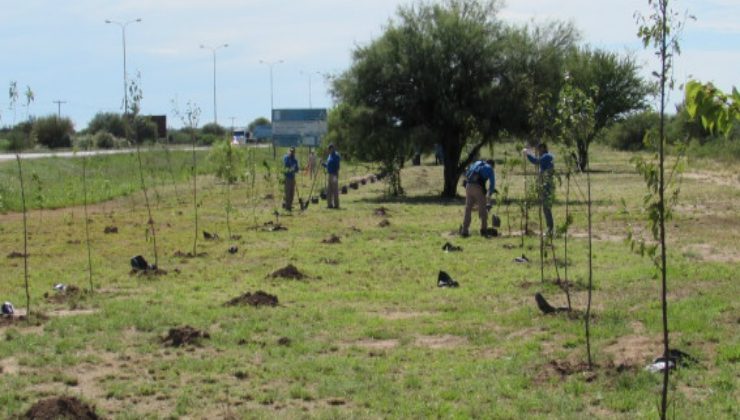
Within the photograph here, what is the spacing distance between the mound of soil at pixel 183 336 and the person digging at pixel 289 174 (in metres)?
19.1

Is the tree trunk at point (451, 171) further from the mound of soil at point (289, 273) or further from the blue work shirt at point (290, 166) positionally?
the mound of soil at point (289, 273)

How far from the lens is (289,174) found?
30.2 metres

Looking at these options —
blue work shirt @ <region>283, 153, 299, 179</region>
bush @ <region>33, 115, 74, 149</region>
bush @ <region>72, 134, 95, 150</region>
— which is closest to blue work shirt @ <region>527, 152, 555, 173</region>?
bush @ <region>72, 134, 95, 150</region>

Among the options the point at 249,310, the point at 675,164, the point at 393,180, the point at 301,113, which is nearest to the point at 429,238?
the point at 249,310

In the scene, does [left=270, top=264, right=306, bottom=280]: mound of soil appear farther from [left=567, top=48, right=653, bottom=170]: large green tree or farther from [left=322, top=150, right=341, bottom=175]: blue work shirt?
[left=567, top=48, right=653, bottom=170]: large green tree

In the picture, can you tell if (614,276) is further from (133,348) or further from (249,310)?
(133,348)

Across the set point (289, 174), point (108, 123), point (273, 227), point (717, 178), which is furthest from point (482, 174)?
point (108, 123)

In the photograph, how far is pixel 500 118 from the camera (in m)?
36.8

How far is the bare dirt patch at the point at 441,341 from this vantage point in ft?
34.3

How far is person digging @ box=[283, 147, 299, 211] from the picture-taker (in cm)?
2998

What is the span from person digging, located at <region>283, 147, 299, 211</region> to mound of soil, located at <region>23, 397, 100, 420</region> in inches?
870

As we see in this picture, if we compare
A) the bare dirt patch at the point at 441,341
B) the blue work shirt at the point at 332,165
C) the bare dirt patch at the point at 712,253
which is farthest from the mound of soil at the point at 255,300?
the blue work shirt at the point at 332,165

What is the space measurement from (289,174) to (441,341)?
785 inches

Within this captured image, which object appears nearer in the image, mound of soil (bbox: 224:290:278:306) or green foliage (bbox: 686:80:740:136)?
green foliage (bbox: 686:80:740:136)
